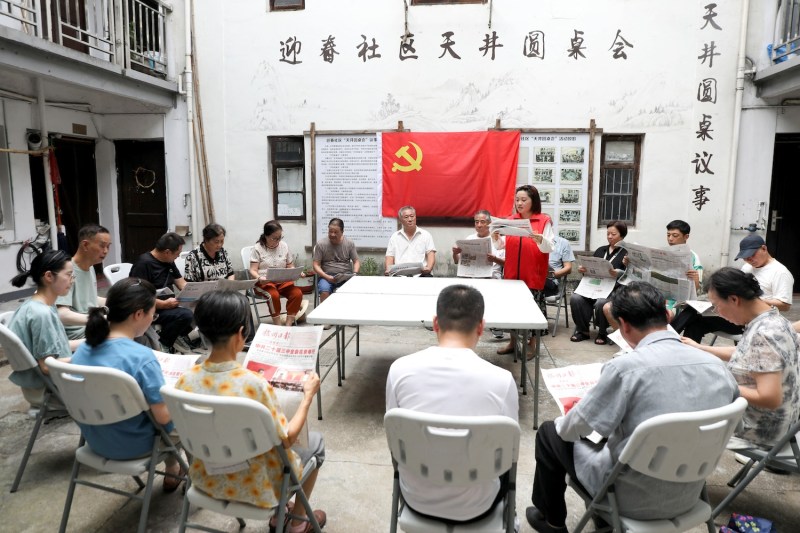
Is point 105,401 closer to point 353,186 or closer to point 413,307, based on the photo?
point 413,307

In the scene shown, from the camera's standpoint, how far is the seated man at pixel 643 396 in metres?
1.52

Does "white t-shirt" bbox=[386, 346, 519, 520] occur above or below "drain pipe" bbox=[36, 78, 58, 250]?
below

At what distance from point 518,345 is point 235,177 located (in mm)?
4513

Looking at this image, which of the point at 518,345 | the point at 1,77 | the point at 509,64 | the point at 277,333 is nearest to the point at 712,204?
the point at 509,64

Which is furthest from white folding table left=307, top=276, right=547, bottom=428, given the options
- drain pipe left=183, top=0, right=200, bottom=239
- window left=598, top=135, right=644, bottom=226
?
drain pipe left=183, top=0, right=200, bottom=239

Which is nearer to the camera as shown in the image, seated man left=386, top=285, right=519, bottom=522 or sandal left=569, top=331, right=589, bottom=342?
seated man left=386, top=285, right=519, bottom=522

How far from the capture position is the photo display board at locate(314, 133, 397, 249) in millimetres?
6551

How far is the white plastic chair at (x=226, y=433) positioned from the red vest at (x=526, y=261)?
301 cm

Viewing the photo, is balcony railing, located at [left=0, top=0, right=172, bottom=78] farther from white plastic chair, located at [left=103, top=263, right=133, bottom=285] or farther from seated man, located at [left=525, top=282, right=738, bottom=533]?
seated man, located at [left=525, top=282, right=738, bottom=533]

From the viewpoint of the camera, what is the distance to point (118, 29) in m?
5.92

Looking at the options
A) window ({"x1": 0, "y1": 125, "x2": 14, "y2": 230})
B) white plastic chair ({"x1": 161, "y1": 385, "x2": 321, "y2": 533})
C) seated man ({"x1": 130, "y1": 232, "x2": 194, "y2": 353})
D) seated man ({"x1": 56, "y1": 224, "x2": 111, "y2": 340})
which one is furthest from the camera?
window ({"x1": 0, "y1": 125, "x2": 14, "y2": 230})

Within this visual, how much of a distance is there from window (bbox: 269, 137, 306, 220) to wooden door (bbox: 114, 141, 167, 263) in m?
1.64

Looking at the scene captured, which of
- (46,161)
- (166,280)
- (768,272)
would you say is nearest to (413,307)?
(166,280)

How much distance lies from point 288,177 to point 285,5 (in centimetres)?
215
